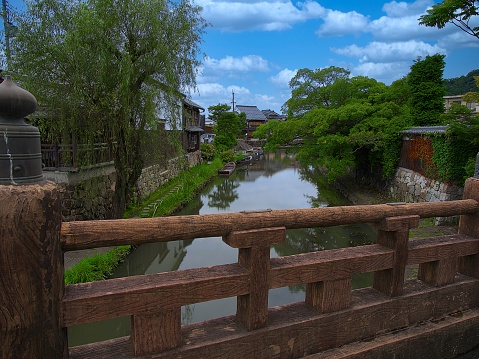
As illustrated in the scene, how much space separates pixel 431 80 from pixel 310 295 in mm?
14149

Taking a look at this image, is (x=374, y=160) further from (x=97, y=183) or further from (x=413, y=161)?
(x=97, y=183)

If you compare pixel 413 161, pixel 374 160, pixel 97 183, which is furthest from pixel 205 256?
pixel 374 160

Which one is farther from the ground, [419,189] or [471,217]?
[471,217]

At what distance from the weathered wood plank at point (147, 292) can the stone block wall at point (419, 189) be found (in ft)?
32.5

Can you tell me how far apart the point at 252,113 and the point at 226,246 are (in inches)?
1930

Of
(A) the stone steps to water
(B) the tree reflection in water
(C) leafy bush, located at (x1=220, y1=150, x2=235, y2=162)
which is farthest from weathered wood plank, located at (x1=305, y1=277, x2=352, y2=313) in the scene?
(C) leafy bush, located at (x1=220, y1=150, x2=235, y2=162)

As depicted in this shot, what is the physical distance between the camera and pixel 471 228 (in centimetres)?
245

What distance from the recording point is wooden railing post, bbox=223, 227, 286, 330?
1.60 m

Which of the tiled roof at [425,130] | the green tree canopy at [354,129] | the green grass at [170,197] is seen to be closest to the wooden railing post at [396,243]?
A: the green grass at [170,197]

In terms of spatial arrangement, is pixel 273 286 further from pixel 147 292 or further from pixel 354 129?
pixel 354 129

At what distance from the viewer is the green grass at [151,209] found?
6326 mm

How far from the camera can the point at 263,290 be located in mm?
1656

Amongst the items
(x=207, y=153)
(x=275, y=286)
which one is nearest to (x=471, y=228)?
(x=275, y=286)

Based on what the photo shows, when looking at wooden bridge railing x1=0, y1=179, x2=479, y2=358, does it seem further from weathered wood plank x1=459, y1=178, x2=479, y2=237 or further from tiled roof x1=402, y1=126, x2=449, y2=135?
tiled roof x1=402, y1=126, x2=449, y2=135
